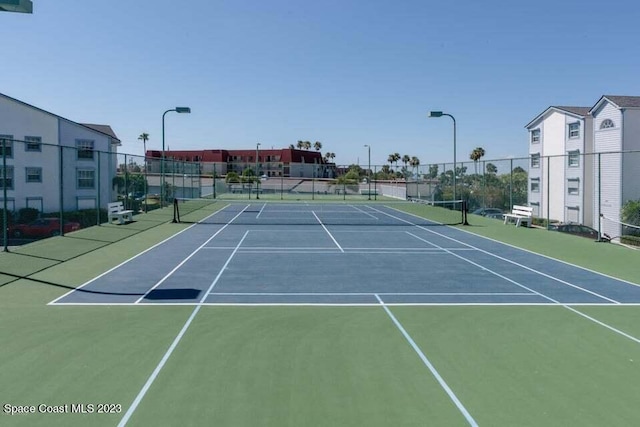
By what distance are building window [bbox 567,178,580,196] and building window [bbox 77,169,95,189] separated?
36127 mm

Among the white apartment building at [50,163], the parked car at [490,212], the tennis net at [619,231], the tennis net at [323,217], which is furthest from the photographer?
→ the parked car at [490,212]

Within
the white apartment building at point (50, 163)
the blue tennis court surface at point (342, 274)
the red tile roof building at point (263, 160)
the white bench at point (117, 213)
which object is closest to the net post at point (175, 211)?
the white bench at point (117, 213)

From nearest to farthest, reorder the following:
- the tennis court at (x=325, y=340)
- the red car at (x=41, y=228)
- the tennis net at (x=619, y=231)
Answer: the tennis court at (x=325, y=340)
the red car at (x=41, y=228)
the tennis net at (x=619, y=231)

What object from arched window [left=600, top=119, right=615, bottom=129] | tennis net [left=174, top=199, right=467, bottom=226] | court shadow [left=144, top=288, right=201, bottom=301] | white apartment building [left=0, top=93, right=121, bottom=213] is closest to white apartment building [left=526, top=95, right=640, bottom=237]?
arched window [left=600, top=119, right=615, bottom=129]

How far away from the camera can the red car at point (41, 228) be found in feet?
51.7

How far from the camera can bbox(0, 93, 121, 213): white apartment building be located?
20.5 metres

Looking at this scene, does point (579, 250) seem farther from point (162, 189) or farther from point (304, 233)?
point (162, 189)

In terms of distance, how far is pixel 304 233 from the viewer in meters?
20.8

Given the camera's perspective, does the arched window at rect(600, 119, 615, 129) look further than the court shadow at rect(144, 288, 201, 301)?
Yes

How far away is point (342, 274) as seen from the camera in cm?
1244

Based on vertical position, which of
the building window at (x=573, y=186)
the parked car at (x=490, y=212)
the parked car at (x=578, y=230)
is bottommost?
the parked car at (x=578, y=230)

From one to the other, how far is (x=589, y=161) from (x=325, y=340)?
4303 centimetres

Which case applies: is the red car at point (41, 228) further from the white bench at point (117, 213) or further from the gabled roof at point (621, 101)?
the gabled roof at point (621, 101)

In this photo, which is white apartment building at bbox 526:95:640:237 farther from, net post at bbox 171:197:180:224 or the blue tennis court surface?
net post at bbox 171:197:180:224
